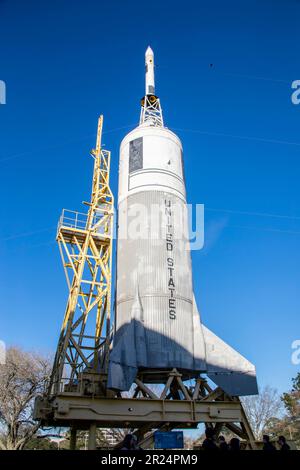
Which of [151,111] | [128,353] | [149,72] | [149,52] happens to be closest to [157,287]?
[128,353]

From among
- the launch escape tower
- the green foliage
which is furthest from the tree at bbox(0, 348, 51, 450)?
the launch escape tower

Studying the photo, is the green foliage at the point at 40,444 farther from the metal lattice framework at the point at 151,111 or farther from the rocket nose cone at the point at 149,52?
the rocket nose cone at the point at 149,52

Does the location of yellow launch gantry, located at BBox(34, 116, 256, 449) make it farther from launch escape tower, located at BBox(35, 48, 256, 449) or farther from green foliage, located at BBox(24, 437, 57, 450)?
green foliage, located at BBox(24, 437, 57, 450)

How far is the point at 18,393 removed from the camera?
113ft

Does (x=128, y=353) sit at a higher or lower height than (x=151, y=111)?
lower

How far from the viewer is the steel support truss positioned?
51.0ft

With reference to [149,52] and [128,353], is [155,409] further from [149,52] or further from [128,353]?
[149,52]

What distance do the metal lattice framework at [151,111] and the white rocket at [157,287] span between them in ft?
9.56

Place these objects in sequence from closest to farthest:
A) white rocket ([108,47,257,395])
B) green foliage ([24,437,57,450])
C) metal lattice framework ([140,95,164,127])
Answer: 1. white rocket ([108,47,257,395])
2. metal lattice framework ([140,95,164,127])
3. green foliage ([24,437,57,450])

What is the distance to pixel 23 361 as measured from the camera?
35.2m

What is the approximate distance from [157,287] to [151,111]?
40.7 feet

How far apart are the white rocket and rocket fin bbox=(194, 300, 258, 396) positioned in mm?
42

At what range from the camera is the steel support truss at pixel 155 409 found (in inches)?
612
